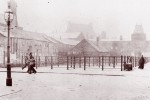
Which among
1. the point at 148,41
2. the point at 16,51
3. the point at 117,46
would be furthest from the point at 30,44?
the point at 148,41

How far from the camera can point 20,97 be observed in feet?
38.5

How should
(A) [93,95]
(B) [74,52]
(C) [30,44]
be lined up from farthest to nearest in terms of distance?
(B) [74,52]
(C) [30,44]
(A) [93,95]

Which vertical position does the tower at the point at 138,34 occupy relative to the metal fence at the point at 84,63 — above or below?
above

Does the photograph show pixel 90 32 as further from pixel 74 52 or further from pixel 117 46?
pixel 74 52

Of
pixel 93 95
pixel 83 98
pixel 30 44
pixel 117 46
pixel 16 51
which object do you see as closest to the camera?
pixel 83 98

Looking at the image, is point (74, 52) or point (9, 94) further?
point (74, 52)

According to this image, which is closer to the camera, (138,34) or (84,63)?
(84,63)

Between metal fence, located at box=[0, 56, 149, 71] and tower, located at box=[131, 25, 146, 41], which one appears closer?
metal fence, located at box=[0, 56, 149, 71]

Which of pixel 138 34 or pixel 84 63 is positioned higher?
pixel 138 34

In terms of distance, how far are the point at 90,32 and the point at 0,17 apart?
294 feet

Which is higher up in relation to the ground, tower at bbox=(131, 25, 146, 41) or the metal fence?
tower at bbox=(131, 25, 146, 41)

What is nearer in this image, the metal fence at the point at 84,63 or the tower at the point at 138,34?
the metal fence at the point at 84,63

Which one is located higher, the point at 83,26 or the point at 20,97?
the point at 83,26

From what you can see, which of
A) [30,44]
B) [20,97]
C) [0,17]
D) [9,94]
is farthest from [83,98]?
[0,17]
